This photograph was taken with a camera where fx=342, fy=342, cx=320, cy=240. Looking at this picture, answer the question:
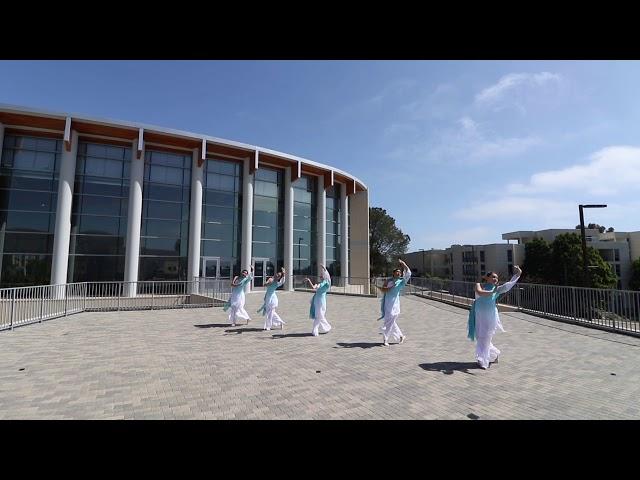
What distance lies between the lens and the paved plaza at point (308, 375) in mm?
4195

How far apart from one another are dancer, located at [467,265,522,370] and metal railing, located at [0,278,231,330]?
1230 cm

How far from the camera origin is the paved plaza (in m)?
4.20

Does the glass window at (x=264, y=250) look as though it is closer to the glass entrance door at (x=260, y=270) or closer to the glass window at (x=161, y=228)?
the glass entrance door at (x=260, y=270)

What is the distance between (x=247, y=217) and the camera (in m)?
27.6

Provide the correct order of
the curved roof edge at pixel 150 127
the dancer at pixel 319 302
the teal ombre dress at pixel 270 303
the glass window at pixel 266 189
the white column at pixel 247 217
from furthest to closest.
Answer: the glass window at pixel 266 189 → the white column at pixel 247 217 → the curved roof edge at pixel 150 127 → the teal ombre dress at pixel 270 303 → the dancer at pixel 319 302

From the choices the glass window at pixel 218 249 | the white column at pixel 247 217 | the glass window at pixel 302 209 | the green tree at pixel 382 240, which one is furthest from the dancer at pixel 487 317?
the green tree at pixel 382 240

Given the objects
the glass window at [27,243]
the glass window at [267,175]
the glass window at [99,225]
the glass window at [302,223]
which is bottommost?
the glass window at [27,243]

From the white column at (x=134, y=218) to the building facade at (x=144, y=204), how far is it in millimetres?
69

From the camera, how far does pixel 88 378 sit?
544 centimetres

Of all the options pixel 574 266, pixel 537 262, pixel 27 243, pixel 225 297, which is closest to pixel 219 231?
pixel 225 297

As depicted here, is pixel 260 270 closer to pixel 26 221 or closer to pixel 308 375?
pixel 26 221

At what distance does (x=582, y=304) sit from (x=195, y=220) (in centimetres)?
2288
